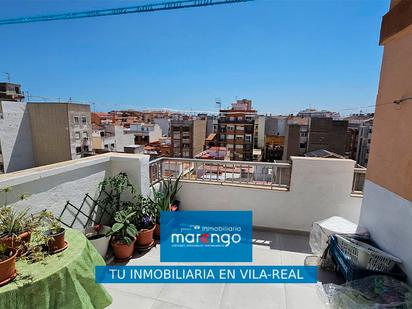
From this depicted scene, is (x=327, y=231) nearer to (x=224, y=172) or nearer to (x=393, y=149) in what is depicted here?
(x=393, y=149)

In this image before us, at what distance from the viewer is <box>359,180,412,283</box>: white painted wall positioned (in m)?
1.86

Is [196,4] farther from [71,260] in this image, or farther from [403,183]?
[71,260]

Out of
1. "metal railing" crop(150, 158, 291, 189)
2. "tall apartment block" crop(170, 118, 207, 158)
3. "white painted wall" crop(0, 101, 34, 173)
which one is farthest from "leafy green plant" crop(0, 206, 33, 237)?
"tall apartment block" crop(170, 118, 207, 158)

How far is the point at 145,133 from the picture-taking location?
3575cm

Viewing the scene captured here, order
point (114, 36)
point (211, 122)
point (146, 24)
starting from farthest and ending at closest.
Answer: point (211, 122), point (114, 36), point (146, 24)

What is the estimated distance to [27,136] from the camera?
1911cm

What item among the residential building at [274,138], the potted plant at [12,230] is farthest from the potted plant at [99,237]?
the residential building at [274,138]

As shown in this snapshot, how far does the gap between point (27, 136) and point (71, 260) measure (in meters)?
23.9

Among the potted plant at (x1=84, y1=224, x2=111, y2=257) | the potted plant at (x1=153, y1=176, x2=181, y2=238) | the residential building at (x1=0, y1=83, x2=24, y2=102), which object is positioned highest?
the residential building at (x1=0, y1=83, x2=24, y2=102)

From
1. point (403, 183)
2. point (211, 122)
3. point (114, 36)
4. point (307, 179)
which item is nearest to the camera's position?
point (403, 183)

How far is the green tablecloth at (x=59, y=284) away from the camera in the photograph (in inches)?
41.5

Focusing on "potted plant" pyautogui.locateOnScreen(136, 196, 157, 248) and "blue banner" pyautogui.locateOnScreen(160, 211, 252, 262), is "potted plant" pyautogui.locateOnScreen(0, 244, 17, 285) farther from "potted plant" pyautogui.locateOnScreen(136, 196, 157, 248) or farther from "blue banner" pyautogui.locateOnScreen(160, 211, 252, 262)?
"blue banner" pyautogui.locateOnScreen(160, 211, 252, 262)

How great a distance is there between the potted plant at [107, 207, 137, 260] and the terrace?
19 centimetres

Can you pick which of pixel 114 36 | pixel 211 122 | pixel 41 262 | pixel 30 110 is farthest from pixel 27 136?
pixel 211 122
